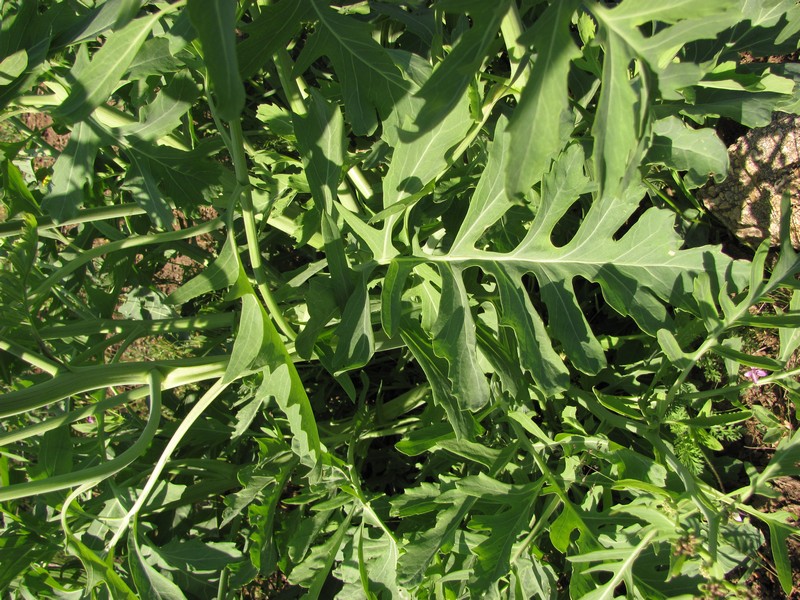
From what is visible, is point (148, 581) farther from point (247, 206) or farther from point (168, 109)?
point (168, 109)

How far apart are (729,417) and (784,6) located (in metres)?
0.80

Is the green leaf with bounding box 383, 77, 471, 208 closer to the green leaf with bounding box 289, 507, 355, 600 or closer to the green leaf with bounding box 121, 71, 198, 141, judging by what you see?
the green leaf with bounding box 121, 71, 198, 141

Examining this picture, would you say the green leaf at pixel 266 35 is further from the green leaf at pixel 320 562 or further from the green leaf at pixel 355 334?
the green leaf at pixel 320 562

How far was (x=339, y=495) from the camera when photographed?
4.53ft

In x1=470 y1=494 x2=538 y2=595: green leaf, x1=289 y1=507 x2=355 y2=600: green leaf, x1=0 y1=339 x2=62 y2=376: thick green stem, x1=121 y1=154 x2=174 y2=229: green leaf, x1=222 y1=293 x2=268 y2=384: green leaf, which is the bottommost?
x1=289 y1=507 x2=355 y2=600: green leaf

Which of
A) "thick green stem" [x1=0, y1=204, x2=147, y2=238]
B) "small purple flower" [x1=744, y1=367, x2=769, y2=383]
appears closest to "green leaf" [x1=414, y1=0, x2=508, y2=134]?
"thick green stem" [x1=0, y1=204, x2=147, y2=238]

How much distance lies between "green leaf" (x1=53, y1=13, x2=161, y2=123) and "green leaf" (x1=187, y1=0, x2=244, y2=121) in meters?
0.30

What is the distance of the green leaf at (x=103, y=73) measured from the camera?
0.86 m

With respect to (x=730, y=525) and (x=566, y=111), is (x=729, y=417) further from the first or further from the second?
(x=566, y=111)

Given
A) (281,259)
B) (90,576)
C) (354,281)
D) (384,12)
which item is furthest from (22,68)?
(281,259)

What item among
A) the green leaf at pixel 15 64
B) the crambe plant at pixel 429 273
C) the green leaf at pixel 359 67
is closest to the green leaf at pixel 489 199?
the crambe plant at pixel 429 273

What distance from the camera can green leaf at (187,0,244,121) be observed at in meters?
0.59

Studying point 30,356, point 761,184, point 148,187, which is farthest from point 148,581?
point 761,184

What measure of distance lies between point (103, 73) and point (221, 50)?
370 mm
